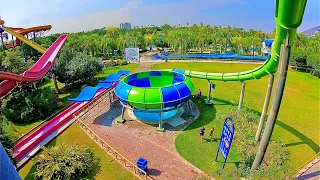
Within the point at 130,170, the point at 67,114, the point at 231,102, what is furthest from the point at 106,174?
the point at 231,102

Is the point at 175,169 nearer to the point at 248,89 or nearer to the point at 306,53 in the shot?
the point at 248,89

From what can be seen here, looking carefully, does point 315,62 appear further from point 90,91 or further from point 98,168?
point 98,168

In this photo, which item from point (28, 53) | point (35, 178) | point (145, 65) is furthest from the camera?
point (28, 53)

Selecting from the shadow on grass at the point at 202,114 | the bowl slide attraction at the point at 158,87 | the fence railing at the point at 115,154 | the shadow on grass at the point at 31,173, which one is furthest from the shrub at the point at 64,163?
the shadow on grass at the point at 202,114

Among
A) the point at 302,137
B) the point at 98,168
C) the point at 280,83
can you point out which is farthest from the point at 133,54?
the point at 280,83

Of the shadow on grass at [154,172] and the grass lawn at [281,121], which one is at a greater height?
the grass lawn at [281,121]

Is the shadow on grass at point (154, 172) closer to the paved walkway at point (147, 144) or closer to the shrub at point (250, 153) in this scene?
the paved walkway at point (147, 144)

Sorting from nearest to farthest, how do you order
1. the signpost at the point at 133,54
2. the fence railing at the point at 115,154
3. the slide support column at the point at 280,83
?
the slide support column at the point at 280,83 → the fence railing at the point at 115,154 → the signpost at the point at 133,54
